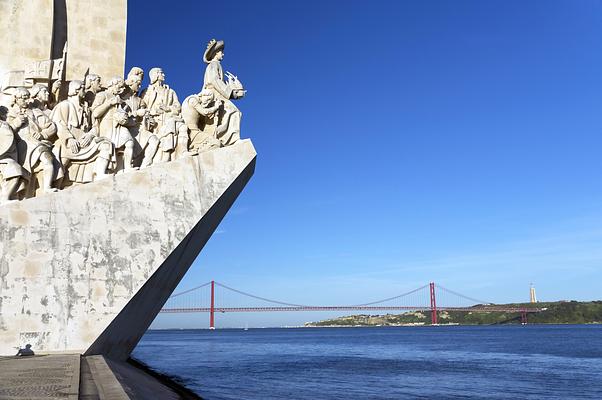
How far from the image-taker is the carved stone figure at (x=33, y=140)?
638 cm

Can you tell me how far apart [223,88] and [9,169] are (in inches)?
110

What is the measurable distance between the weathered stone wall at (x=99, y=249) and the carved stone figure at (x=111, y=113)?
753 mm

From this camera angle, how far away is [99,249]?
6.13 m

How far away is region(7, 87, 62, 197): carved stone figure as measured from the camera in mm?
6375

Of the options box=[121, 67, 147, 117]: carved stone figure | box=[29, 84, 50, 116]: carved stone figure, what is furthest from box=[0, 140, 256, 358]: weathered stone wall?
box=[29, 84, 50, 116]: carved stone figure

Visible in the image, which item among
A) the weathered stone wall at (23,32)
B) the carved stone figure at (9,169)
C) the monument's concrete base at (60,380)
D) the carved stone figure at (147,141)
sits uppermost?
the weathered stone wall at (23,32)

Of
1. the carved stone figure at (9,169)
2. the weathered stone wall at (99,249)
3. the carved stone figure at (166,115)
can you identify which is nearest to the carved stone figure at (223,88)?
the carved stone figure at (166,115)

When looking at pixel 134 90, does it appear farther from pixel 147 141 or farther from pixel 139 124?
pixel 147 141

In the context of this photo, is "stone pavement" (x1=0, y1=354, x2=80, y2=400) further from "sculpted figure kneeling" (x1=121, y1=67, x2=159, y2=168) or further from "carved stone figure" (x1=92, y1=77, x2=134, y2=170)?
"carved stone figure" (x1=92, y1=77, x2=134, y2=170)

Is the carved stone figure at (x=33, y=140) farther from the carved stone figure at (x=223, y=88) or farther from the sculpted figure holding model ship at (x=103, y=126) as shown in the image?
the carved stone figure at (x=223, y=88)

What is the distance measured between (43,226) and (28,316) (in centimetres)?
89

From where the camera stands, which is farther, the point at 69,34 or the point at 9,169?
the point at 69,34

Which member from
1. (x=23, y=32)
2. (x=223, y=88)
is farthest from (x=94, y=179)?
(x=23, y=32)

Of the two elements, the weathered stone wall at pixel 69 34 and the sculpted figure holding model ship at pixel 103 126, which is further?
the weathered stone wall at pixel 69 34
